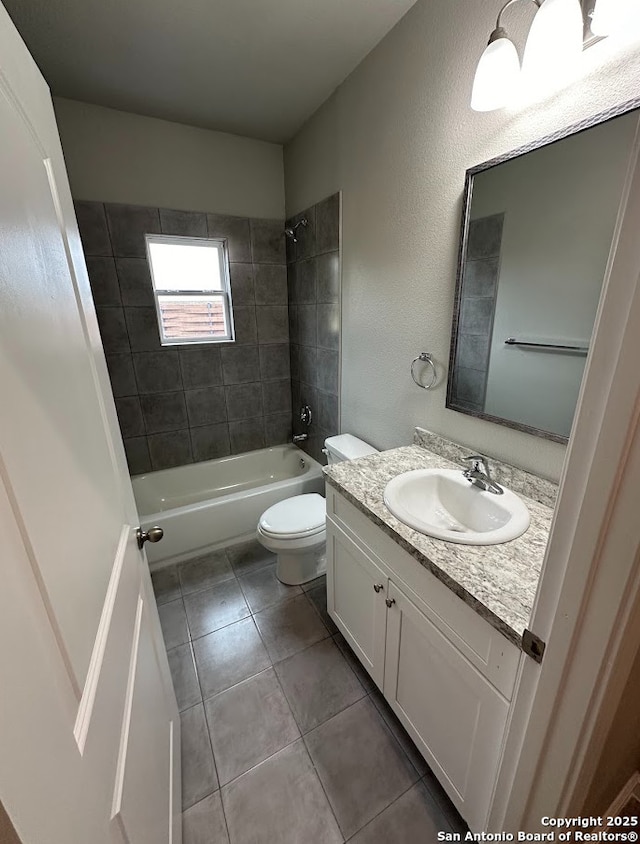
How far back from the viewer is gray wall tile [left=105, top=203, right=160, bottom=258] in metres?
2.17

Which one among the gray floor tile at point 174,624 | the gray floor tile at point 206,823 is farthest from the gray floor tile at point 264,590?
the gray floor tile at point 206,823

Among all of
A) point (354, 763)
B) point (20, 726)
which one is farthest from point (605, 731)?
point (354, 763)

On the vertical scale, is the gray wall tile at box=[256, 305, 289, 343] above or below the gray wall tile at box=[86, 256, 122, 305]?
below

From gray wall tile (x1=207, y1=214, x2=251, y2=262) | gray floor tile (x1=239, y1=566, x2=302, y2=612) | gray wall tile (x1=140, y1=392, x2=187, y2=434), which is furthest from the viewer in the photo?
gray wall tile (x1=140, y1=392, x2=187, y2=434)

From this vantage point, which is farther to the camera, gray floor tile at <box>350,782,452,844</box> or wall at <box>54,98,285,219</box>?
wall at <box>54,98,285,219</box>

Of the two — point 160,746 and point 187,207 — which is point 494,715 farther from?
point 187,207

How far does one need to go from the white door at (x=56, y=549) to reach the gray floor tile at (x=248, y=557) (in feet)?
4.20

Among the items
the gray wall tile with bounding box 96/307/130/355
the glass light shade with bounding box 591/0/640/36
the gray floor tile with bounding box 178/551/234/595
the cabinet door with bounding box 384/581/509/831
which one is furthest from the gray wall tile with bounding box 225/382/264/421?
the glass light shade with bounding box 591/0/640/36

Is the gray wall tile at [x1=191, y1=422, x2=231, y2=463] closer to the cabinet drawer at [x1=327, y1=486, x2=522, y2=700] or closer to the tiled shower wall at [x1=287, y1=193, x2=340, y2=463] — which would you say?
the tiled shower wall at [x1=287, y1=193, x2=340, y2=463]

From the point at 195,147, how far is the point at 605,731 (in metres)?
3.10

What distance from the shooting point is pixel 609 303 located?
422 mm

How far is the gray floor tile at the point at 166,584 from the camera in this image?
6.34ft

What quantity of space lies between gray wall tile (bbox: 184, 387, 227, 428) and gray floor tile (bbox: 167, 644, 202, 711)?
1.55m

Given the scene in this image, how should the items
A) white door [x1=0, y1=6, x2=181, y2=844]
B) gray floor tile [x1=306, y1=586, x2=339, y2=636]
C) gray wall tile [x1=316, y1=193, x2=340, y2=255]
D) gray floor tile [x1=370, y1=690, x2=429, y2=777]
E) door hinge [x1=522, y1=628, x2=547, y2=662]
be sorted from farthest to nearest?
gray wall tile [x1=316, y1=193, x2=340, y2=255], gray floor tile [x1=306, y1=586, x2=339, y2=636], gray floor tile [x1=370, y1=690, x2=429, y2=777], door hinge [x1=522, y1=628, x2=547, y2=662], white door [x1=0, y1=6, x2=181, y2=844]
